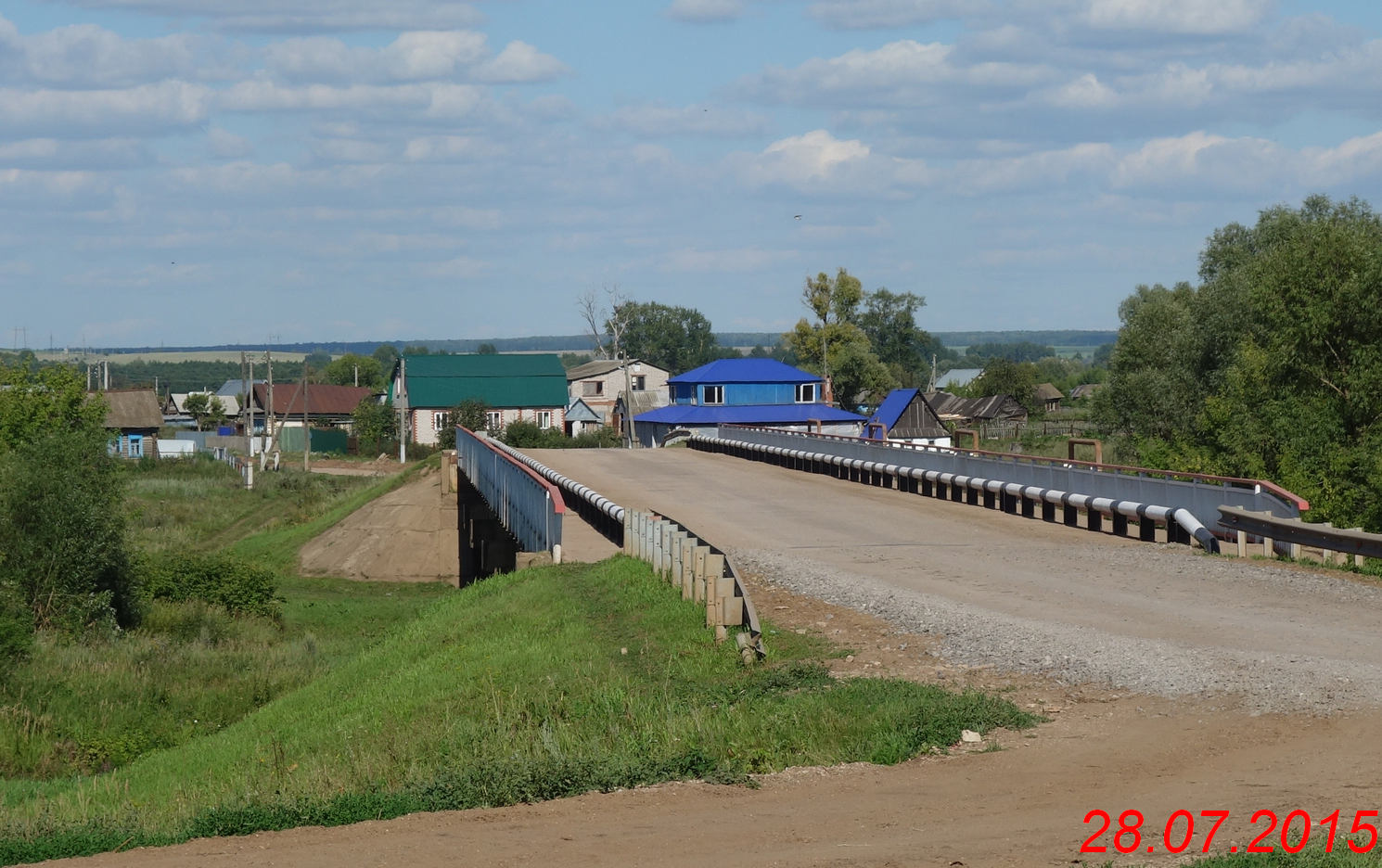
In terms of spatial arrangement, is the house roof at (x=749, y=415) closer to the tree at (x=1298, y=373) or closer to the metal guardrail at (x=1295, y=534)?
the tree at (x=1298, y=373)

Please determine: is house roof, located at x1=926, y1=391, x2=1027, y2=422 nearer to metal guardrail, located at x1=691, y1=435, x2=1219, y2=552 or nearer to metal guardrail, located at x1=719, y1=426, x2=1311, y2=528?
metal guardrail, located at x1=691, y1=435, x2=1219, y2=552

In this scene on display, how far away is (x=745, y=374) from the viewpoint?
91000mm

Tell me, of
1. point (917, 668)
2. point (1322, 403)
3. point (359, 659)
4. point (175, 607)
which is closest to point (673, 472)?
point (175, 607)

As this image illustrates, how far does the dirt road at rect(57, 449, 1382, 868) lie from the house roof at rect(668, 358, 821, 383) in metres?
70.6

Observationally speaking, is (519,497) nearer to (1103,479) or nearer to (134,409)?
(1103,479)

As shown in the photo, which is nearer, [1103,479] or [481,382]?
[1103,479]

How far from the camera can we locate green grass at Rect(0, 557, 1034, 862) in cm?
948

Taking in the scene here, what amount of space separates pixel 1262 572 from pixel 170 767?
13.8 metres

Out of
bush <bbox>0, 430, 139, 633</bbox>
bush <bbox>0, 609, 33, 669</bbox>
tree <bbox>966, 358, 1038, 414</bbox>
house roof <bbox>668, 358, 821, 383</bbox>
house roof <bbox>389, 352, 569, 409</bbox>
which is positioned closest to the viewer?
bush <bbox>0, 609, 33, 669</bbox>

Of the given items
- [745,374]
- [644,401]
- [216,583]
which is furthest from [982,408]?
[216,583]

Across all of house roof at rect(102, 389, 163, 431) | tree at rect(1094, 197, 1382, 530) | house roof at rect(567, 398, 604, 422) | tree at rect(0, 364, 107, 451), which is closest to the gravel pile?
tree at rect(1094, 197, 1382, 530)

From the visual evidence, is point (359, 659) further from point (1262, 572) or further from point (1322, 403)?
point (1322, 403)
